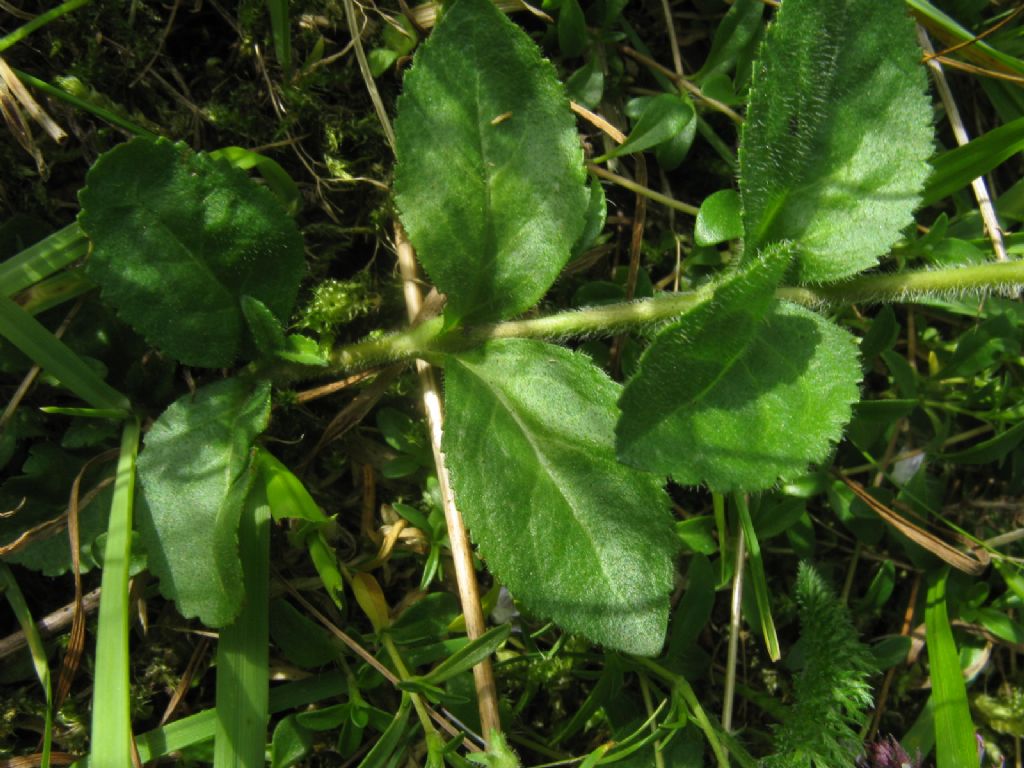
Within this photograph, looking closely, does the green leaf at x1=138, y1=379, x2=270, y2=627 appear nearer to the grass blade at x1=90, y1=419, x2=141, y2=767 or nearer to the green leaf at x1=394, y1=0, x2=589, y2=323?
the grass blade at x1=90, y1=419, x2=141, y2=767

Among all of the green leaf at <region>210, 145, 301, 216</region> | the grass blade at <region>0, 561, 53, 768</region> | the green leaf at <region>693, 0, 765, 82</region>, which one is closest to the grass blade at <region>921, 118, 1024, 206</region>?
the green leaf at <region>693, 0, 765, 82</region>

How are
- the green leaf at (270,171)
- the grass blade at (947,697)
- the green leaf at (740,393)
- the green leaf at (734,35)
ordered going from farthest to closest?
the green leaf at (734,35) → the grass blade at (947,697) → the green leaf at (270,171) → the green leaf at (740,393)

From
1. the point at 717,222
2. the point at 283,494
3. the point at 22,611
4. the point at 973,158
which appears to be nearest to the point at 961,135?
the point at 973,158

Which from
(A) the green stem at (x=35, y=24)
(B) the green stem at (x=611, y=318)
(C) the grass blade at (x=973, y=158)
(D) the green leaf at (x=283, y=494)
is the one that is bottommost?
(D) the green leaf at (x=283, y=494)

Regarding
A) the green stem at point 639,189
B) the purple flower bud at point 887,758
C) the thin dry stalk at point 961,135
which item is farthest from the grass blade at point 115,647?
the thin dry stalk at point 961,135

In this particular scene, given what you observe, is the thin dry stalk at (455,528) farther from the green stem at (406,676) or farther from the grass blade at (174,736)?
the grass blade at (174,736)

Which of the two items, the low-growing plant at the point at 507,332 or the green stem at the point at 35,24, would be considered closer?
the low-growing plant at the point at 507,332

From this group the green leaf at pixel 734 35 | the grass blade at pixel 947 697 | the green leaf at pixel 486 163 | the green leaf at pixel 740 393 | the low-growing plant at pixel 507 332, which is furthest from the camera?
the green leaf at pixel 734 35
